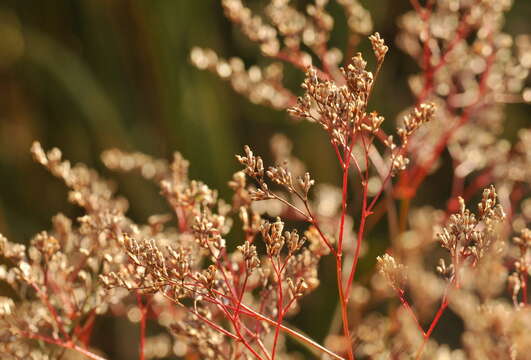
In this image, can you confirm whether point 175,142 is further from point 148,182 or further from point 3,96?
point 3,96

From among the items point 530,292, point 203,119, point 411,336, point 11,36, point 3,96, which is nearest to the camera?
point 411,336

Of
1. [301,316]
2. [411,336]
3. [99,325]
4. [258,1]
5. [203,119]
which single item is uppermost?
[258,1]

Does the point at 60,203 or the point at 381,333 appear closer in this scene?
the point at 381,333

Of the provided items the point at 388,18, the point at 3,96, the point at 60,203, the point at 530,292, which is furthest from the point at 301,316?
the point at 3,96

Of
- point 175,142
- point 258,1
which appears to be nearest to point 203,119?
point 175,142

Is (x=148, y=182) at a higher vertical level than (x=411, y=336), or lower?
higher

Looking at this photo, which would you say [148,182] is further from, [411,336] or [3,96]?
[411,336]

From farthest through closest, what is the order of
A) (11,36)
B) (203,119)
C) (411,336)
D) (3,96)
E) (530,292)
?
(3,96) < (11,36) < (530,292) < (203,119) < (411,336)
